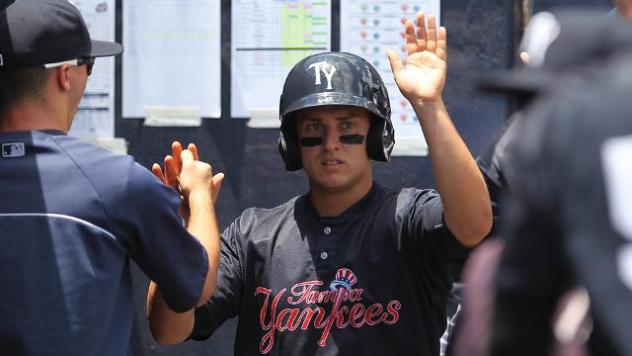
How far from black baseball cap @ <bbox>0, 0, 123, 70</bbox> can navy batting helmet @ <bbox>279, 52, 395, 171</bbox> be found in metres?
0.72

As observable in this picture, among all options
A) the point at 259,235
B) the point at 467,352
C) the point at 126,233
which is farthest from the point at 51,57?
the point at 467,352

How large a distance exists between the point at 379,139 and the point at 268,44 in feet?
→ 4.46

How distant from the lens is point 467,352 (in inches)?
55.8

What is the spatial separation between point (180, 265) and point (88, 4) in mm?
2306

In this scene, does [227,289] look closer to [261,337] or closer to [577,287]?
[261,337]

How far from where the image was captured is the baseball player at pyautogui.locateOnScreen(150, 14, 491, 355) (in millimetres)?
2846

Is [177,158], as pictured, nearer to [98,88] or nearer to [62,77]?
[62,77]

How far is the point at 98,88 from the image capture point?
4.53 metres

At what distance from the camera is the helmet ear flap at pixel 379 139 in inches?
126

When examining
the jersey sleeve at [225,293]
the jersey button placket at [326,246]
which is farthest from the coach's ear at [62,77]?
the jersey button placket at [326,246]

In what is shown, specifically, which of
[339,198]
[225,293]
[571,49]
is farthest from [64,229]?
[571,49]

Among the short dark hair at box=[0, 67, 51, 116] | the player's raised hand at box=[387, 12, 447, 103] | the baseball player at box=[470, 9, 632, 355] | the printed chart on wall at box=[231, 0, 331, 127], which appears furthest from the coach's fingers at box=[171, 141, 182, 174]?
the baseball player at box=[470, 9, 632, 355]

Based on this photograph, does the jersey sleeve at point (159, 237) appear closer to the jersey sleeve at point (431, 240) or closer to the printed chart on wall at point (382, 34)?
the jersey sleeve at point (431, 240)

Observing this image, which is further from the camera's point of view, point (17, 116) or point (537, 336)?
point (17, 116)
